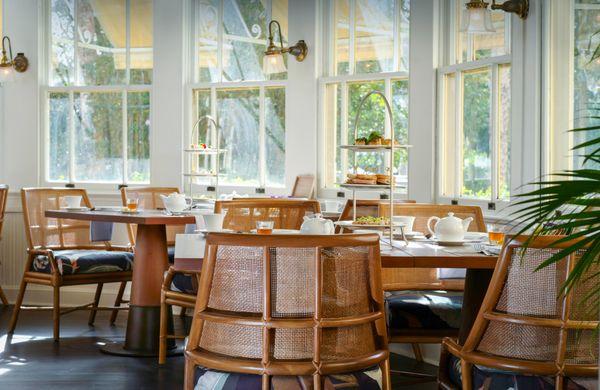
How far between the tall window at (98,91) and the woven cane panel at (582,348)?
5.24 metres

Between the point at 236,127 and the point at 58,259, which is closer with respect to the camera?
the point at 58,259

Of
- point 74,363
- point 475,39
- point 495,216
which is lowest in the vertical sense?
point 74,363

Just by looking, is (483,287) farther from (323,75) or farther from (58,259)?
(323,75)

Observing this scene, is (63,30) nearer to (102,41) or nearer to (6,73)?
(102,41)

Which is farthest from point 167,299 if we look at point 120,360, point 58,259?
point 58,259

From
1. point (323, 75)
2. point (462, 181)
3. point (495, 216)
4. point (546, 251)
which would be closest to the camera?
point (546, 251)

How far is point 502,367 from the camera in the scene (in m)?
2.25

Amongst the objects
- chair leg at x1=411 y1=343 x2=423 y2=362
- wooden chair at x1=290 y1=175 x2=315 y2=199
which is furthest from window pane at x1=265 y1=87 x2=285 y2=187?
chair leg at x1=411 y1=343 x2=423 y2=362

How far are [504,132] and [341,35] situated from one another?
178cm

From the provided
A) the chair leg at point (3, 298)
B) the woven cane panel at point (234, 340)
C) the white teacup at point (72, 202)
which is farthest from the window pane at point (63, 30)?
the woven cane panel at point (234, 340)

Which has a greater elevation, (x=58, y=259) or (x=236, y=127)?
(x=236, y=127)

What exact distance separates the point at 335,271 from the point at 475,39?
11.7 feet

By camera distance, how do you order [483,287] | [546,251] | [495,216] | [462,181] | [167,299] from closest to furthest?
[546,251] → [483,287] → [167,299] → [495,216] → [462,181]

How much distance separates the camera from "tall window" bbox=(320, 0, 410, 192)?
6191 millimetres
